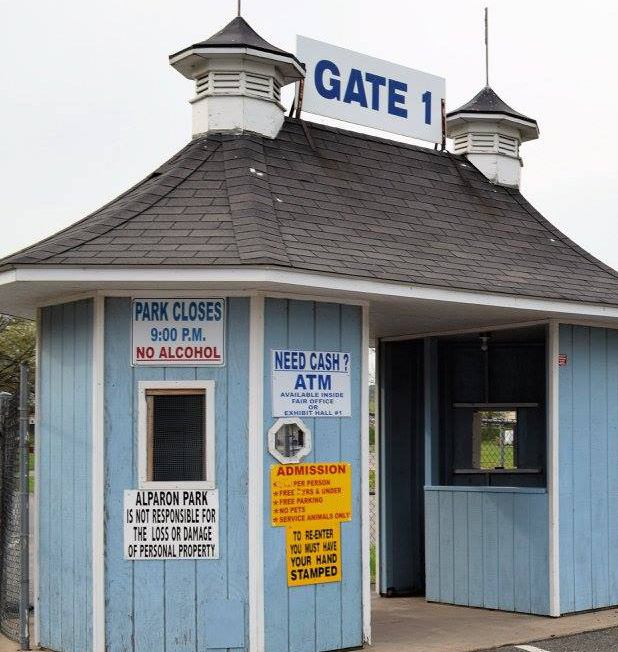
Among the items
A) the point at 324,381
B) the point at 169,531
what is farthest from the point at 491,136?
the point at 169,531

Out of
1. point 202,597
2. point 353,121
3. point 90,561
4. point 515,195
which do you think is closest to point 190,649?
point 202,597

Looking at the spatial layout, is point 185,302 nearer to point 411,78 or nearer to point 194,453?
point 194,453

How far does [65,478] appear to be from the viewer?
29.0 feet

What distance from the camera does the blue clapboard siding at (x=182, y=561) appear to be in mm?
8312

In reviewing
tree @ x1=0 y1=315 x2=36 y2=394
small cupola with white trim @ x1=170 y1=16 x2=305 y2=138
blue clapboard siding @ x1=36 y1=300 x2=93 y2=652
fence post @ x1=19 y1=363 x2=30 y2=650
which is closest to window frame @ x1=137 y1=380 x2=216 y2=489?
blue clapboard siding @ x1=36 y1=300 x2=93 y2=652

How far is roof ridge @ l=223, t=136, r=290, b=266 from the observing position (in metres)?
8.20

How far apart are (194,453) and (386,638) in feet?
8.22

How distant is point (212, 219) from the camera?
28.9 feet

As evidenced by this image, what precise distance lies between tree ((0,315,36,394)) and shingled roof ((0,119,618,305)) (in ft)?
82.4

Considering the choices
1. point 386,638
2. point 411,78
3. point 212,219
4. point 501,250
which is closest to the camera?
point 212,219

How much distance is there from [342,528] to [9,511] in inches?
129

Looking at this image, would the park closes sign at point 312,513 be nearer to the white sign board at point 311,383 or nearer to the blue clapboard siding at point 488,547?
the white sign board at point 311,383

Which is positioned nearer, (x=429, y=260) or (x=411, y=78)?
(x=429, y=260)

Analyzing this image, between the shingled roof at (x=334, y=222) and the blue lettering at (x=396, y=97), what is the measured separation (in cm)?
42
